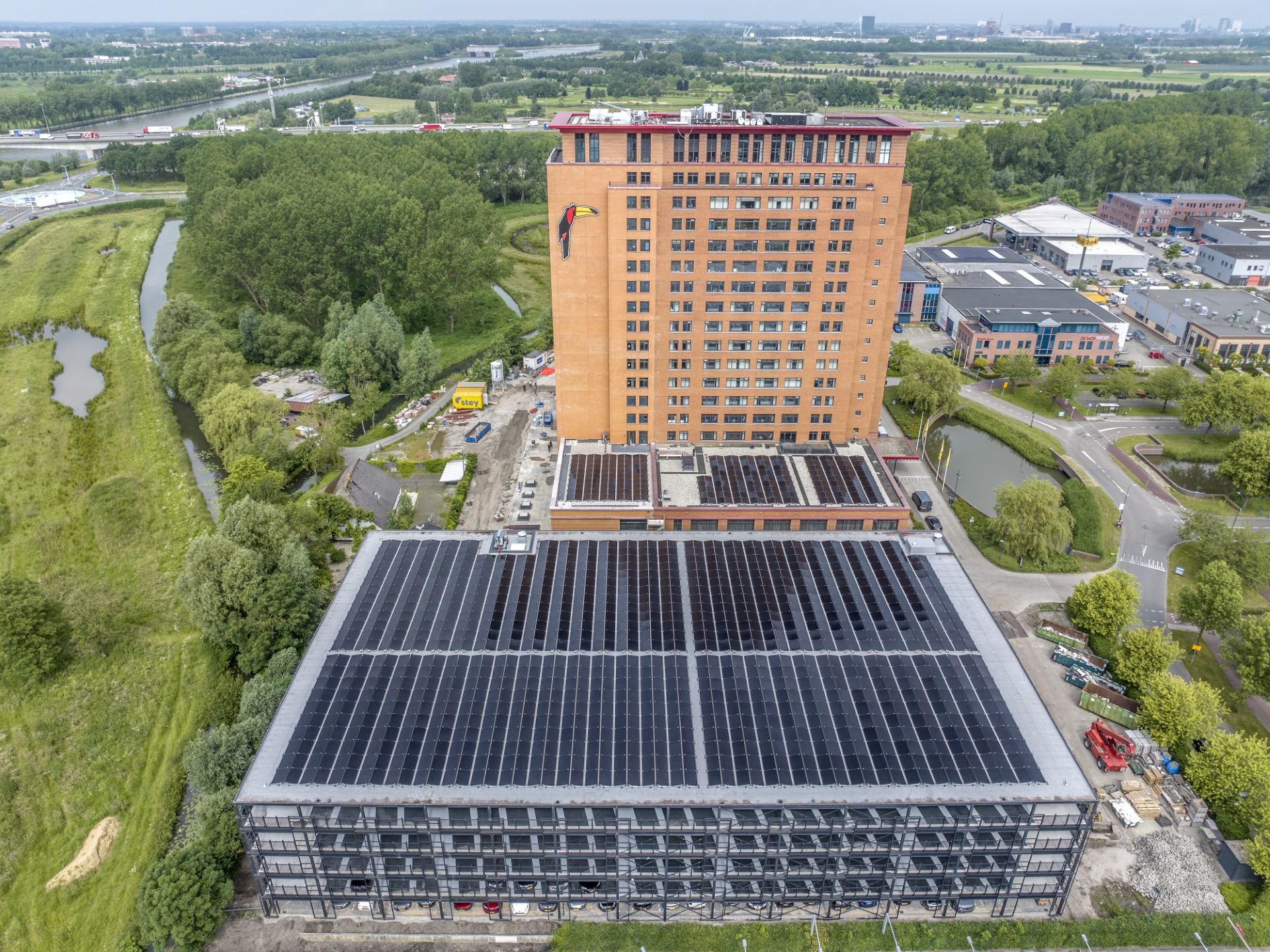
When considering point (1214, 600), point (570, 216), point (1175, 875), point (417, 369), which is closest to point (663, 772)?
point (1175, 875)

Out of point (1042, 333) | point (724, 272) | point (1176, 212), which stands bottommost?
point (1042, 333)

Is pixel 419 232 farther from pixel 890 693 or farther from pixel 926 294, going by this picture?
pixel 890 693

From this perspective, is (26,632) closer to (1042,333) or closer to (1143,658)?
(1143,658)

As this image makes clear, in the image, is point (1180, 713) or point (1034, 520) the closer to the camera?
point (1180, 713)

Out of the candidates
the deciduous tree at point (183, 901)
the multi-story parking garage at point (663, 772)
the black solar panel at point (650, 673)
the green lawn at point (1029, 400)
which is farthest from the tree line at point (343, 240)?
the deciduous tree at point (183, 901)

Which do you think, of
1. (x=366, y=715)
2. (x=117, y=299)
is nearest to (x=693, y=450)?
(x=366, y=715)

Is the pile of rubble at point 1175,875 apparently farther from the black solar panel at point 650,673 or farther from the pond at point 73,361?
the pond at point 73,361

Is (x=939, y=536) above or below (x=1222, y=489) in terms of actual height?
above
